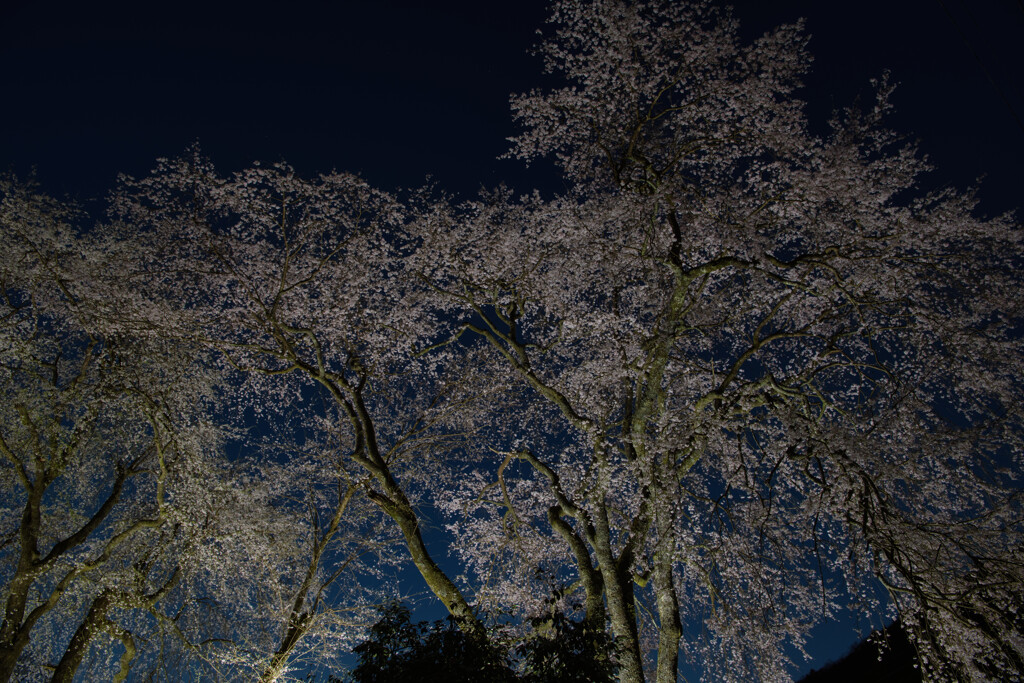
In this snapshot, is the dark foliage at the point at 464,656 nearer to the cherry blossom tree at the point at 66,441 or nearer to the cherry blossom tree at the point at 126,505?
the cherry blossom tree at the point at 126,505

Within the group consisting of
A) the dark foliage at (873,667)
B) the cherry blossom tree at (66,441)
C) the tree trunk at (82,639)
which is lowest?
the dark foliage at (873,667)

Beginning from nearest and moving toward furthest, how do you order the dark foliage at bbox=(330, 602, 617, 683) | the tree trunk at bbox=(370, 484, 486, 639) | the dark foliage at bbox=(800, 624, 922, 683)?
the dark foliage at bbox=(330, 602, 617, 683) → the tree trunk at bbox=(370, 484, 486, 639) → the dark foliage at bbox=(800, 624, 922, 683)

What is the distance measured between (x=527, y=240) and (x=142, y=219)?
7.15 m

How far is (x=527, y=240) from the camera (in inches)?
396

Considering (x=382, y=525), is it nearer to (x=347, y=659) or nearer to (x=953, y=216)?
(x=347, y=659)

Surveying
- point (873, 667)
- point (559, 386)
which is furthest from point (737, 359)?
point (873, 667)

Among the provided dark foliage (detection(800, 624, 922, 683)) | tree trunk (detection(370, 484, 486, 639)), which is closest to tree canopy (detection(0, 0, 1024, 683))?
tree trunk (detection(370, 484, 486, 639))

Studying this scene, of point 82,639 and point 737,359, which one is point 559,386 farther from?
point 82,639

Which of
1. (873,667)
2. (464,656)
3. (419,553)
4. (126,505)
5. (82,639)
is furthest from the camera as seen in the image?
(873,667)

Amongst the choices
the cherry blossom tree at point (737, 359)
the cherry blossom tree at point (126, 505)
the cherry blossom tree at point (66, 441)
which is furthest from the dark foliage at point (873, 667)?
the cherry blossom tree at point (66, 441)

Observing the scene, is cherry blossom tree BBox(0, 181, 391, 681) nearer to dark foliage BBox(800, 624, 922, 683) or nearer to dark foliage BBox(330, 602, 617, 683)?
dark foliage BBox(330, 602, 617, 683)

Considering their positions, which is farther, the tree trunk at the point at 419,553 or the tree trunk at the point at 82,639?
the tree trunk at the point at 82,639

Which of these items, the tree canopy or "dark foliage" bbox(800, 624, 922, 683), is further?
"dark foliage" bbox(800, 624, 922, 683)

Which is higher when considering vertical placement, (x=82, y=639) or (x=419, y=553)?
(x=419, y=553)
